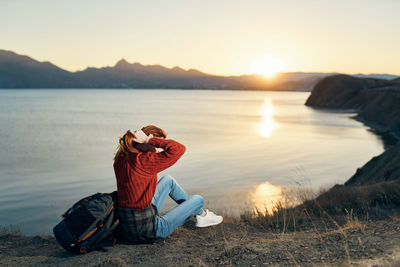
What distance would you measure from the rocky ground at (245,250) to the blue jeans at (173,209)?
0.26 meters

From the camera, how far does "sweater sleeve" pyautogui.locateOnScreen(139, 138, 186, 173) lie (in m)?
4.36

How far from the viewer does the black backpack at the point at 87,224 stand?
14.3 feet

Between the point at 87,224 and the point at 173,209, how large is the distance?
1.27 meters

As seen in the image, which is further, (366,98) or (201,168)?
(366,98)

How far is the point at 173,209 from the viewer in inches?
204

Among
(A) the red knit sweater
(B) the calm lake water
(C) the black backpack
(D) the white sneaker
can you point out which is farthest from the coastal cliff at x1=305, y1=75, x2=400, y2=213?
(C) the black backpack

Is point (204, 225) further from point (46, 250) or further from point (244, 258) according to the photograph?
point (46, 250)

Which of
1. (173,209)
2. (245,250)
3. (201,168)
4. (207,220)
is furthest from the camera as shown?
(201,168)

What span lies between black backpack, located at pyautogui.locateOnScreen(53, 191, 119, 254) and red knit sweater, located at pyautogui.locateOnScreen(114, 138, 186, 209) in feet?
0.67

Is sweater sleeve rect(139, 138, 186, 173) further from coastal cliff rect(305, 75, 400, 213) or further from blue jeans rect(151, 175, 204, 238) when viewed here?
coastal cliff rect(305, 75, 400, 213)

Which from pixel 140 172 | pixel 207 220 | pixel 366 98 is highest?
pixel 140 172

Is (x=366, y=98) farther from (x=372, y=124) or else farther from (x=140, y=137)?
(x=140, y=137)

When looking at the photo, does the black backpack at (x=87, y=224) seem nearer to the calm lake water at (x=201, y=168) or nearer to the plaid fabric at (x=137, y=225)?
the plaid fabric at (x=137, y=225)

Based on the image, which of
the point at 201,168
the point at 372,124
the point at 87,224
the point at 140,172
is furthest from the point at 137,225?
the point at 372,124
